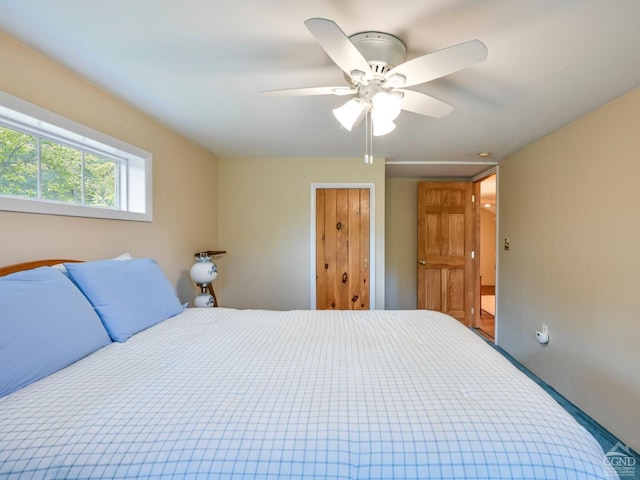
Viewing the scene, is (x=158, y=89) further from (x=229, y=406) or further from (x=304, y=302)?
(x=304, y=302)

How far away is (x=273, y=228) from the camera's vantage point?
3.42 meters

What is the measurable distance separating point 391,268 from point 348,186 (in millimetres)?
1590

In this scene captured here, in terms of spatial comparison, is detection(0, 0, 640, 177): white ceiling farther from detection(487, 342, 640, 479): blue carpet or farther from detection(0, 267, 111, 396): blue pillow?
detection(487, 342, 640, 479): blue carpet

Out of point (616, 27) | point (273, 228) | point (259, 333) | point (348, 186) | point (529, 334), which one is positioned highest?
point (616, 27)

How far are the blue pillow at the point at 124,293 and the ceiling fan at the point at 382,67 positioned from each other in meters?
1.20

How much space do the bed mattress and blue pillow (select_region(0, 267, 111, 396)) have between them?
6cm

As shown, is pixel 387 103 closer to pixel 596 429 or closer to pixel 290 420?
pixel 290 420

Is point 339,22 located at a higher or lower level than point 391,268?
higher

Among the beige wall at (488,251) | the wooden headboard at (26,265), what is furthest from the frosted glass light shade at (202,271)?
the beige wall at (488,251)

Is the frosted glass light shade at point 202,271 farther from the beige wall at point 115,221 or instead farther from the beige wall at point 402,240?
the beige wall at point 402,240

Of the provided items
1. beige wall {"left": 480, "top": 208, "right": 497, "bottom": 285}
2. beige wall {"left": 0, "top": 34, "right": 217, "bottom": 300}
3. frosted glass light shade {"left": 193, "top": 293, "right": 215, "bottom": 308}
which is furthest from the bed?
beige wall {"left": 480, "top": 208, "right": 497, "bottom": 285}

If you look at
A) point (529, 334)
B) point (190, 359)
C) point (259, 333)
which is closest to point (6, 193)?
point (190, 359)

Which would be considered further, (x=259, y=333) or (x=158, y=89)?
(x=158, y=89)

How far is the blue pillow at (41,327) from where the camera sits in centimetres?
95
